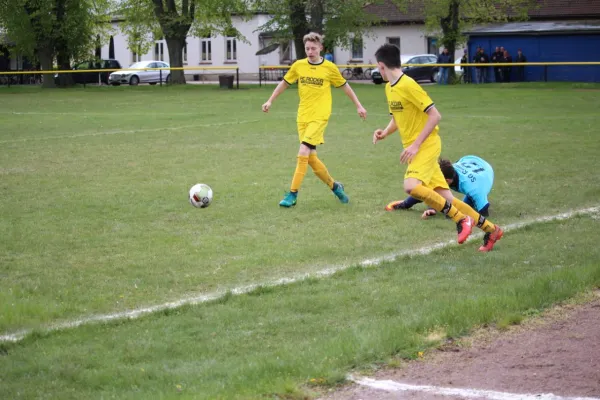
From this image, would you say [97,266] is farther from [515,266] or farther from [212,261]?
[515,266]

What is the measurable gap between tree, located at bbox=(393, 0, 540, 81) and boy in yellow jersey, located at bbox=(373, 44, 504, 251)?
41.9 metres

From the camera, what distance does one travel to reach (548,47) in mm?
49250

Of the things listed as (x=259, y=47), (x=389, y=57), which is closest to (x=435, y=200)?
(x=389, y=57)

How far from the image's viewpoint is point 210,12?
175 ft

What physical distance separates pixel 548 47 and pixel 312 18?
1292 cm

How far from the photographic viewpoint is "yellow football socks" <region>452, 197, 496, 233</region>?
28.0 feet

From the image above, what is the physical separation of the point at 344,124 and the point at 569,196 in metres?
12.0

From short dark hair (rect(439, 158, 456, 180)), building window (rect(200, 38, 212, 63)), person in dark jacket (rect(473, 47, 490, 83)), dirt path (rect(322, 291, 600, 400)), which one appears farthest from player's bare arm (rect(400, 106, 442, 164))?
building window (rect(200, 38, 212, 63))

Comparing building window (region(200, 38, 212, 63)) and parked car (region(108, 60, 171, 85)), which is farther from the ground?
building window (region(200, 38, 212, 63))

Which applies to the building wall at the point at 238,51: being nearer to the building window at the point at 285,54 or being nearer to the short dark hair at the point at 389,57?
the building window at the point at 285,54

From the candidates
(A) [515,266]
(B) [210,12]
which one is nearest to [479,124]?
(A) [515,266]

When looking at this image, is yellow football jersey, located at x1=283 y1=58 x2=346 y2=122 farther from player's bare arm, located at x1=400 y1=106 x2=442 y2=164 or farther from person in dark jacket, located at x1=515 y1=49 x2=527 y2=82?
person in dark jacket, located at x1=515 y1=49 x2=527 y2=82

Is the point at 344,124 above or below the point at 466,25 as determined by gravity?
below

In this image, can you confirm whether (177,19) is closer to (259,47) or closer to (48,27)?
(48,27)
